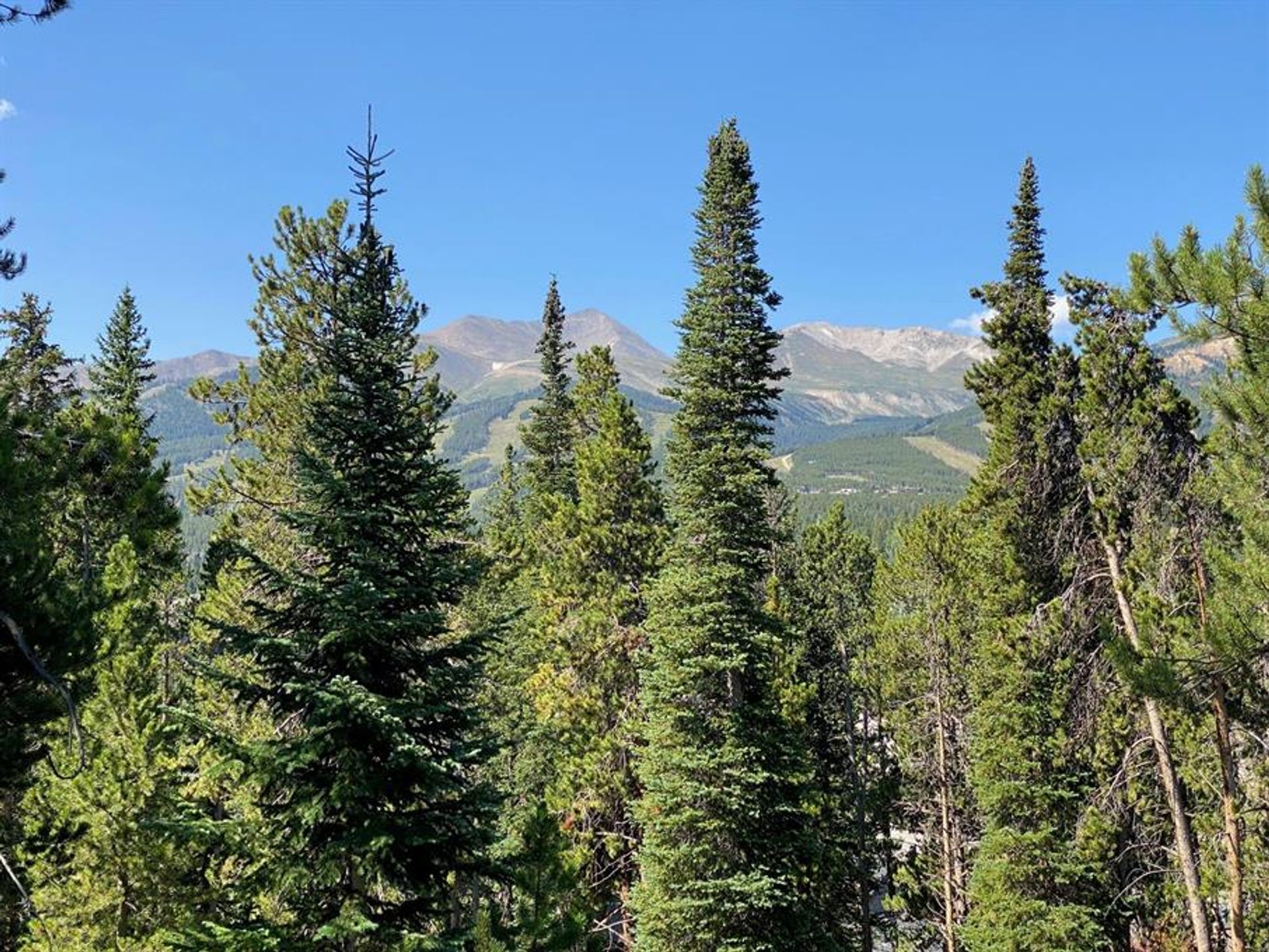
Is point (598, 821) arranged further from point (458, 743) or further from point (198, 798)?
point (458, 743)

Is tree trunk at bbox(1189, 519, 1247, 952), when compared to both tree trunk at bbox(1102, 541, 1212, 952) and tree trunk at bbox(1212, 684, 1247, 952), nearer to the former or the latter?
Result: tree trunk at bbox(1212, 684, 1247, 952)

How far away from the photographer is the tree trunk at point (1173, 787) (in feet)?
46.0

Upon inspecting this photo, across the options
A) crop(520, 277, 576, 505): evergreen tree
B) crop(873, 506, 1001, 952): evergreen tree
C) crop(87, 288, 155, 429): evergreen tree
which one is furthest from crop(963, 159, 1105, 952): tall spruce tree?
crop(87, 288, 155, 429): evergreen tree

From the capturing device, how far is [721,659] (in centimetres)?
1684

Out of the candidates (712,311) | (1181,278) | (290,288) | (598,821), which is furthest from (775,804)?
(290,288)

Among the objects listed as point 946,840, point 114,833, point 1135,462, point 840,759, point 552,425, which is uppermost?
point 552,425

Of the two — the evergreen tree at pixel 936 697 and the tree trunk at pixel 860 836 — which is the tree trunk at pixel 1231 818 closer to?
the evergreen tree at pixel 936 697

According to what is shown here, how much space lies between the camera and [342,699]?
8.84 m

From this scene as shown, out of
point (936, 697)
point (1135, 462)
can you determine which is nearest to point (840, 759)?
point (936, 697)

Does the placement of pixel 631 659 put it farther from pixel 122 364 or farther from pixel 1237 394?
pixel 122 364

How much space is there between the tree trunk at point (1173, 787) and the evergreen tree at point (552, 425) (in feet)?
69.9

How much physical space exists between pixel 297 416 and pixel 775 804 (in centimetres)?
1243

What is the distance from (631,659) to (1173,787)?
37.4ft

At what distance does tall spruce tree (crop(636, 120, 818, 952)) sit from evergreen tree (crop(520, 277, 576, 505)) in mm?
14961
